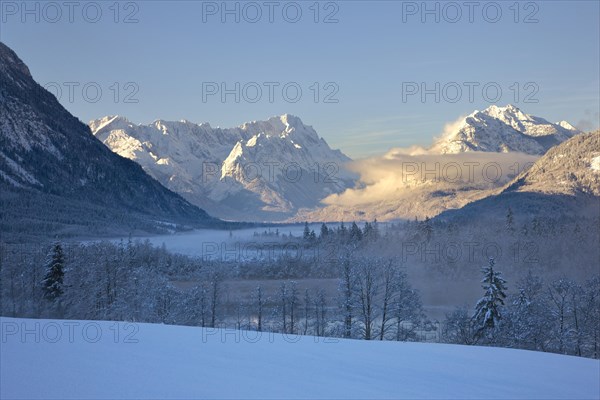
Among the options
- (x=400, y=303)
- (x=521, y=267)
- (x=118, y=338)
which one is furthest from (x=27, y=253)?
(x=521, y=267)

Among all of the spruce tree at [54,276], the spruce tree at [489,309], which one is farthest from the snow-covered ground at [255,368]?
the spruce tree at [54,276]

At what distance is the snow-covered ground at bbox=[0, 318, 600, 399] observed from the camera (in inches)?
393

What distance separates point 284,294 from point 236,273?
62830 mm

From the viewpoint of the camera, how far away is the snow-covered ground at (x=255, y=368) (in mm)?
9984

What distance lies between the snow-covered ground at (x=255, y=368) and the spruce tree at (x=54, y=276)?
37586mm

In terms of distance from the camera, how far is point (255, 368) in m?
11.6

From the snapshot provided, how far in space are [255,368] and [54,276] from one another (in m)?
46.0

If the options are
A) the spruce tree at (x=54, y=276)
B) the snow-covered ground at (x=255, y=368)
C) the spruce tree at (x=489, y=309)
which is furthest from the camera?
the spruce tree at (x=54, y=276)

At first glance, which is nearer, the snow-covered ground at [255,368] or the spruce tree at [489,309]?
the snow-covered ground at [255,368]

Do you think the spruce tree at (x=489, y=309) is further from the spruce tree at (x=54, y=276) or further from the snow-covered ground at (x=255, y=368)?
the spruce tree at (x=54, y=276)

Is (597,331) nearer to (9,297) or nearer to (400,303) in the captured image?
(400,303)

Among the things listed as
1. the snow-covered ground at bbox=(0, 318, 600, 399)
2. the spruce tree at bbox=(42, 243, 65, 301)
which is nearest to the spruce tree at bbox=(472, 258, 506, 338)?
the snow-covered ground at bbox=(0, 318, 600, 399)

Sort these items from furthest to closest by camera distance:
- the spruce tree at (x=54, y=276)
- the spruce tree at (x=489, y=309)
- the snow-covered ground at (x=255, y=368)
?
the spruce tree at (x=54, y=276)
the spruce tree at (x=489, y=309)
the snow-covered ground at (x=255, y=368)

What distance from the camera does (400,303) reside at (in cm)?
4006
